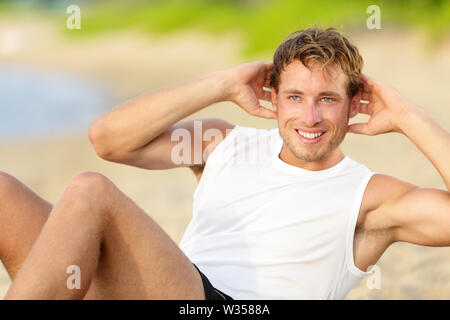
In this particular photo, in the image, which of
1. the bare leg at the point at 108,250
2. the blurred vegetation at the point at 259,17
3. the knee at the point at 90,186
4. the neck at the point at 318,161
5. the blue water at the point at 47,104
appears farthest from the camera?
the blurred vegetation at the point at 259,17

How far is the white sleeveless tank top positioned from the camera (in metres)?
2.74

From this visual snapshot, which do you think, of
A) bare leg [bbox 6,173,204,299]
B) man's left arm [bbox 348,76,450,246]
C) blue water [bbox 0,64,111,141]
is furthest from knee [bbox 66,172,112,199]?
blue water [bbox 0,64,111,141]

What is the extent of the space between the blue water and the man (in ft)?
30.2

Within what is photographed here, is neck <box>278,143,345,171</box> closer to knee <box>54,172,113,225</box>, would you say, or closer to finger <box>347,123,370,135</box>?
finger <box>347,123,370,135</box>

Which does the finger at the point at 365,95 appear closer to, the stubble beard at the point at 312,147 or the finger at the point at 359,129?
Answer: the finger at the point at 359,129

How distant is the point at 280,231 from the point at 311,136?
0.45 meters

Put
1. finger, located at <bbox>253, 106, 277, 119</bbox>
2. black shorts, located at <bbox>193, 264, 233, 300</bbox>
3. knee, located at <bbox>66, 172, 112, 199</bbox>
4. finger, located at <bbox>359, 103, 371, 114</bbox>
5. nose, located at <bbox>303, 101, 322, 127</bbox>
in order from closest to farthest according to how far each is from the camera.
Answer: knee, located at <bbox>66, 172, 112, 199</bbox> < black shorts, located at <bbox>193, 264, 233, 300</bbox> < nose, located at <bbox>303, 101, 322, 127</bbox> < finger, located at <bbox>359, 103, 371, 114</bbox> < finger, located at <bbox>253, 106, 277, 119</bbox>

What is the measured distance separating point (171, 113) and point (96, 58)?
2497cm

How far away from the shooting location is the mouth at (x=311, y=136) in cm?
289

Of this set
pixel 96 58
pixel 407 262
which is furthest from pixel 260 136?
pixel 96 58

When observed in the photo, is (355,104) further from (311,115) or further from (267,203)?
(267,203)

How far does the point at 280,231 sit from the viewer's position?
2.75 m

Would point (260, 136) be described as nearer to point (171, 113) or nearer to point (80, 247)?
point (171, 113)

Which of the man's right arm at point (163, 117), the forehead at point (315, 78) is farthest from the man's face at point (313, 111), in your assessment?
the man's right arm at point (163, 117)
